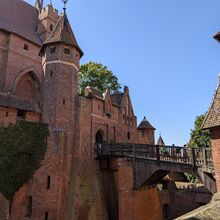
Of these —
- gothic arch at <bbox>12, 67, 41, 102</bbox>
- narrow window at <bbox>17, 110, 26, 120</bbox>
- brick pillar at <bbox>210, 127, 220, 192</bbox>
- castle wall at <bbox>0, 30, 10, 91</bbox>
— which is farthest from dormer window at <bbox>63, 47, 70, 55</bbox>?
brick pillar at <bbox>210, 127, 220, 192</bbox>

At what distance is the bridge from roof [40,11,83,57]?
1017 centimetres

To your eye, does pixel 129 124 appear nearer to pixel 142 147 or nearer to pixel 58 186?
pixel 142 147

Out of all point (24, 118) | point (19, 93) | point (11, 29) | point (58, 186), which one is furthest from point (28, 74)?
point (58, 186)

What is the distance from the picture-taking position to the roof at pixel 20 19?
2503 centimetres

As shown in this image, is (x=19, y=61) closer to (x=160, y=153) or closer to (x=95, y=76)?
(x=95, y=76)

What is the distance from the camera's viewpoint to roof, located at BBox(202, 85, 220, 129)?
11327 mm

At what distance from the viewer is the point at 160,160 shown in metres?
15.5

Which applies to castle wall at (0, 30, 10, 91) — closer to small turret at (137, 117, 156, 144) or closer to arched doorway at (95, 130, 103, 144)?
arched doorway at (95, 130, 103, 144)

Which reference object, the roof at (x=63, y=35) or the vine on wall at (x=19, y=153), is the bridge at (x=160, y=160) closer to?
the vine on wall at (x=19, y=153)

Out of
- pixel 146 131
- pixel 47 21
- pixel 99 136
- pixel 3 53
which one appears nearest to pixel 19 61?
pixel 3 53

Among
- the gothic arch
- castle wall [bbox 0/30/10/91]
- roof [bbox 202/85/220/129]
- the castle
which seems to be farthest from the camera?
the gothic arch

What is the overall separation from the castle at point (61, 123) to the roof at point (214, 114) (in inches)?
319

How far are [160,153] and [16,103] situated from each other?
1180 centimetres

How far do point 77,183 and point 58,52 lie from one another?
11644 mm
